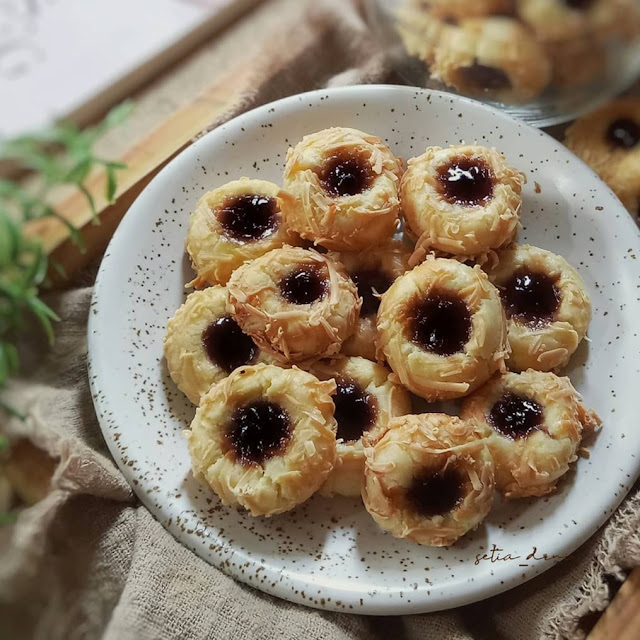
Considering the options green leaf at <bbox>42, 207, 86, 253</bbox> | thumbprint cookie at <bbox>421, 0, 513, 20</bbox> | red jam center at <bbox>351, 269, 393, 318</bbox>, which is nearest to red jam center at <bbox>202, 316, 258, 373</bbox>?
red jam center at <bbox>351, 269, 393, 318</bbox>

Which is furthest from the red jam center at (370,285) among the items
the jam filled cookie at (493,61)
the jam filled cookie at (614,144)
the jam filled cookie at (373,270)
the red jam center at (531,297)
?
the jam filled cookie at (614,144)

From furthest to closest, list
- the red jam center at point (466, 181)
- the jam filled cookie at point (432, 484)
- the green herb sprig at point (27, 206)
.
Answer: the red jam center at point (466, 181)
the jam filled cookie at point (432, 484)
the green herb sprig at point (27, 206)

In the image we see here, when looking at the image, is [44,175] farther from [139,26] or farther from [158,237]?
[139,26]

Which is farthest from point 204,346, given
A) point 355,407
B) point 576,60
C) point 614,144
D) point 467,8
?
point 614,144

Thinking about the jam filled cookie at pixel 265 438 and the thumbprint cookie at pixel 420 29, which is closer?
the jam filled cookie at pixel 265 438

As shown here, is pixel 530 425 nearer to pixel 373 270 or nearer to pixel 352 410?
pixel 352 410

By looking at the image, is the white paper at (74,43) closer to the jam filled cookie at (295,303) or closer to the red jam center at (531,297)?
the jam filled cookie at (295,303)

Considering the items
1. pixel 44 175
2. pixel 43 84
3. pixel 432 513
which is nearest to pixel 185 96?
pixel 43 84

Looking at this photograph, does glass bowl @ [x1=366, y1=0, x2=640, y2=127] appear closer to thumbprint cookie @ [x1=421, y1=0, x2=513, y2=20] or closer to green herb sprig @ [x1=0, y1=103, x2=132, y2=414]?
thumbprint cookie @ [x1=421, y1=0, x2=513, y2=20]
